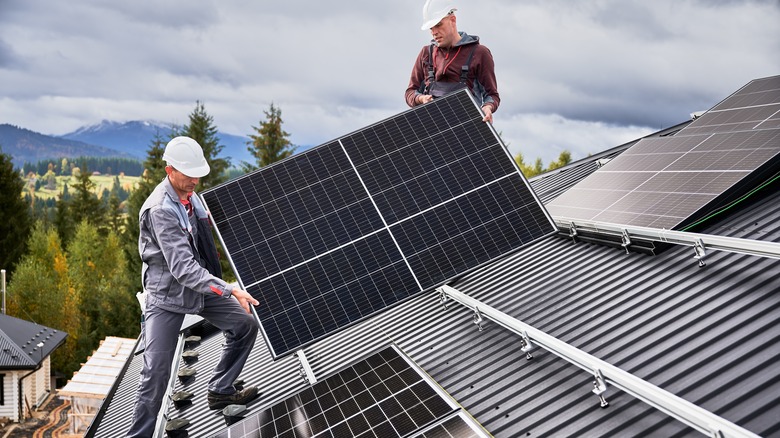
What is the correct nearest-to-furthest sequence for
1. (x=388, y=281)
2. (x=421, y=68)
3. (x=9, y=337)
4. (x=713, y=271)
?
(x=713, y=271), (x=388, y=281), (x=421, y=68), (x=9, y=337)

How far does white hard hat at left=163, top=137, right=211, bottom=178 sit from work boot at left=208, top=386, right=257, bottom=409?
328cm

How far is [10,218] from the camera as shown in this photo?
236 feet

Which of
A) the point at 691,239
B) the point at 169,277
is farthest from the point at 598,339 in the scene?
the point at 169,277

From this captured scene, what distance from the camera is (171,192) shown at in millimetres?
8211

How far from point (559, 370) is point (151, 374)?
484cm

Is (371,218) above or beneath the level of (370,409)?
above

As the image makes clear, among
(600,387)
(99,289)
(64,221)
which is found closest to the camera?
(600,387)

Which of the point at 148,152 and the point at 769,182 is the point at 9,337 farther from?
the point at 769,182

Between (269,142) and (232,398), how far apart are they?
61.3 m

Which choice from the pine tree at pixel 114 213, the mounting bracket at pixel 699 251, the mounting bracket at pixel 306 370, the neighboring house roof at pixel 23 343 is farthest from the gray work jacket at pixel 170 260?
the pine tree at pixel 114 213

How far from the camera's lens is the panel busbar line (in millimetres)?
9562

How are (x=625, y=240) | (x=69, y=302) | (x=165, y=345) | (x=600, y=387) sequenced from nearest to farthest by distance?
(x=600, y=387)
(x=165, y=345)
(x=625, y=240)
(x=69, y=302)

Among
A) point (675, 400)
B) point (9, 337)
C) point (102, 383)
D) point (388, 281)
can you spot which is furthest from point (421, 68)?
point (9, 337)

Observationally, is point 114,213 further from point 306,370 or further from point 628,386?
point 628,386
